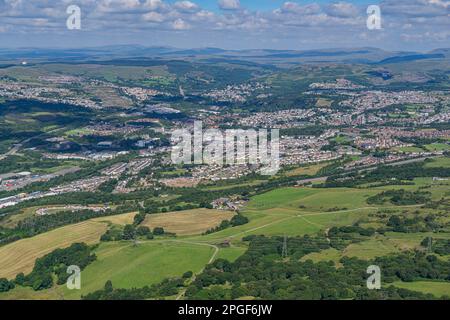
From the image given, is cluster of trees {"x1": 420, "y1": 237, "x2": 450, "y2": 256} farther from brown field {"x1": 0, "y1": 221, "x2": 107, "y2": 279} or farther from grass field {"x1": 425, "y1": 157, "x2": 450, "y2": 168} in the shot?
grass field {"x1": 425, "y1": 157, "x2": 450, "y2": 168}

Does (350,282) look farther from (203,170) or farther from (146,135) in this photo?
(146,135)

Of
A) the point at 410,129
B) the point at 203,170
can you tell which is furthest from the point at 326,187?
the point at 410,129

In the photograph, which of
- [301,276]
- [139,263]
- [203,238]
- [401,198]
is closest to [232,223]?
[203,238]

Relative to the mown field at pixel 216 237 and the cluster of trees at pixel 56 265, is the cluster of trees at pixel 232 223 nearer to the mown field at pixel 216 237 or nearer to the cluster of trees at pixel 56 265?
the mown field at pixel 216 237

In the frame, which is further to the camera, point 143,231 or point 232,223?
point 232,223

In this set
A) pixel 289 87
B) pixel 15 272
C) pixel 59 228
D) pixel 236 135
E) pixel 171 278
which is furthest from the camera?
pixel 289 87

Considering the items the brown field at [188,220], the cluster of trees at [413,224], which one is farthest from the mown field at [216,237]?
the cluster of trees at [413,224]

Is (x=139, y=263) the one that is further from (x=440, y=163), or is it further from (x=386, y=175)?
(x=440, y=163)
